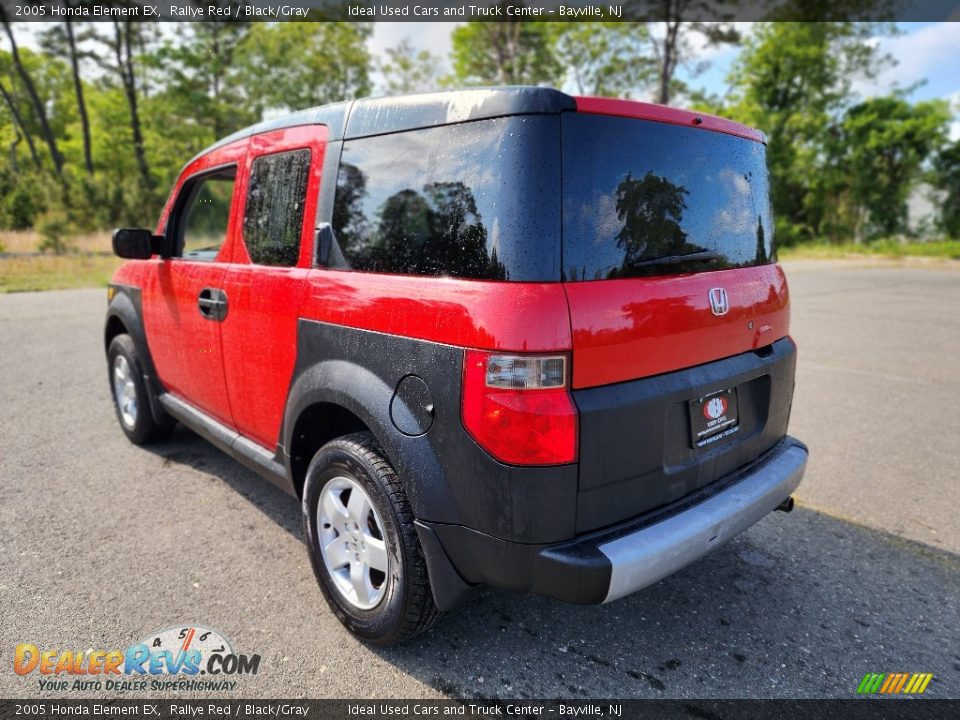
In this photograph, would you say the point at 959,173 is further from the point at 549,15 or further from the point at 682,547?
the point at 682,547

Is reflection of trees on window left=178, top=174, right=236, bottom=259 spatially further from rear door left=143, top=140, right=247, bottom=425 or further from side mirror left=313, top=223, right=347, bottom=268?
side mirror left=313, top=223, right=347, bottom=268

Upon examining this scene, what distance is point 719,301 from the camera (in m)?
2.25

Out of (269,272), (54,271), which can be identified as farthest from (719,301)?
(54,271)

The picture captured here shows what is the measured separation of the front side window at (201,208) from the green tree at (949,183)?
108ft

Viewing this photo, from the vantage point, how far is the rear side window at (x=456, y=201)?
71.7 inches

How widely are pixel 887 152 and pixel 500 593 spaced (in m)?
33.5

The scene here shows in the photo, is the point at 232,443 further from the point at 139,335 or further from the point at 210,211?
the point at 210,211

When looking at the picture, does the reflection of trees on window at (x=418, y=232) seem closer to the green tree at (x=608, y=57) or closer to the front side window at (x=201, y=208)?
the front side window at (x=201, y=208)

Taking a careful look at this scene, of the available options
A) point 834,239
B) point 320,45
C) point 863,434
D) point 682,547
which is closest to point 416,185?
point 682,547

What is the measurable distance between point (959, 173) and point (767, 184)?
32.5 metres

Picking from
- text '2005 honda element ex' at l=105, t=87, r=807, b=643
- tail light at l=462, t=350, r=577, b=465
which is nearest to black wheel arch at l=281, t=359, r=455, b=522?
text '2005 honda element ex' at l=105, t=87, r=807, b=643

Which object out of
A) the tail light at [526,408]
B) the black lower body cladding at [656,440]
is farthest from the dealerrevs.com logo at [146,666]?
the black lower body cladding at [656,440]

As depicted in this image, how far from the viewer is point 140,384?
406 cm

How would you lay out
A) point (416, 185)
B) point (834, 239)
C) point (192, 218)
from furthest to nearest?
point (834, 239), point (192, 218), point (416, 185)
